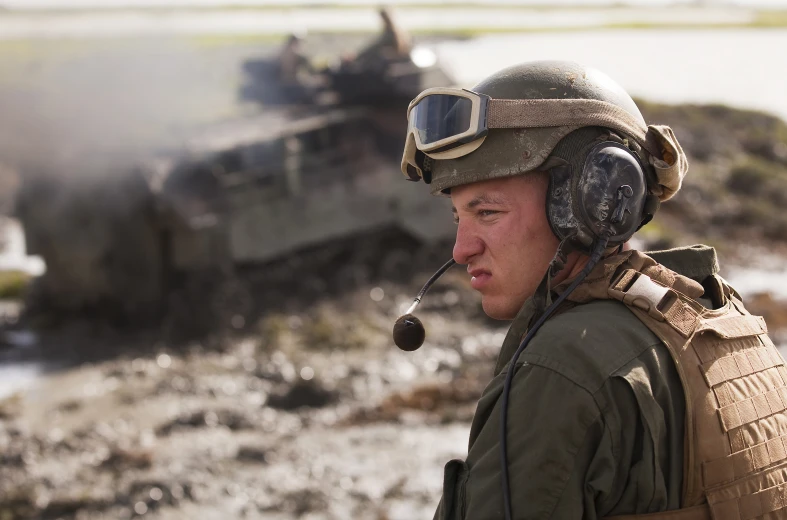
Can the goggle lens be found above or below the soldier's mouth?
above

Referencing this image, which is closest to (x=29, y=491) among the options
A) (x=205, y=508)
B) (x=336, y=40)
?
(x=205, y=508)

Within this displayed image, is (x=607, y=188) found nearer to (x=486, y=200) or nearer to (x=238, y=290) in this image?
(x=486, y=200)

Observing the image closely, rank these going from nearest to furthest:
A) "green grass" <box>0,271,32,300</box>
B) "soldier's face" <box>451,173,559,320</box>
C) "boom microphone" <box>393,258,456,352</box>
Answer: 1. "soldier's face" <box>451,173,559,320</box>
2. "boom microphone" <box>393,258,456,352</box>
3. "green grass" <box>0,271,32,300</box>

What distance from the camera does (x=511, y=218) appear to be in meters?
2.42

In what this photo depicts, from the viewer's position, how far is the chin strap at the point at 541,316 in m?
2.09

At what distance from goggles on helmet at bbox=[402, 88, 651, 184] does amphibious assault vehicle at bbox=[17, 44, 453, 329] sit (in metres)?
9.67

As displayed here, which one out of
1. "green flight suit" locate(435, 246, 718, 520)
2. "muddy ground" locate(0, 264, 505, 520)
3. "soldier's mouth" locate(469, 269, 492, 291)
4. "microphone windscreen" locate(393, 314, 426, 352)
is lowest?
"green flight suit" locate(435, 246, 718, 520)

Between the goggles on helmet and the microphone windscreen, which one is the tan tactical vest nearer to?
the goggles on helmet

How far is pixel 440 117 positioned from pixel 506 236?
0.33 meters

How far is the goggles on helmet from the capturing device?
236cm

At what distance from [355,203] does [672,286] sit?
37.7 feet

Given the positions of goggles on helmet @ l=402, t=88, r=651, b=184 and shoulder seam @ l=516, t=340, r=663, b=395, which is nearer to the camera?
shoulder seam @ l=516, t=340, r=663, b=395

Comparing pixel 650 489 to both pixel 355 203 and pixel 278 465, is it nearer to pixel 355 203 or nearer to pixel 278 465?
pixel 278 465

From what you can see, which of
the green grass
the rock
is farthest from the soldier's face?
the green grass
